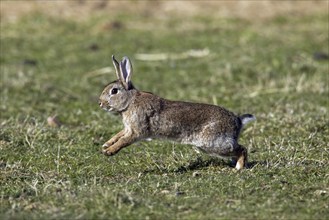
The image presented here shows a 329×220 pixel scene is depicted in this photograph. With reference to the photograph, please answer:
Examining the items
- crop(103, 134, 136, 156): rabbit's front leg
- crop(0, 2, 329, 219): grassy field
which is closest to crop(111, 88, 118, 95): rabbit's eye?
crop(103, 134, 136, 156): rabbit's front leg

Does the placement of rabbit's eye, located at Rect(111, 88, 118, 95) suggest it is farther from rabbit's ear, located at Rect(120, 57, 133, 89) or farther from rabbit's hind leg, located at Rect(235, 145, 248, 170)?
rabbit's hind leg, located at Rect(235, 145, 248, 170)

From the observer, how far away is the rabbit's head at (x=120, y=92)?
26.4ft

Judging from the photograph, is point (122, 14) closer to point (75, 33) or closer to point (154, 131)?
point (75, 33)

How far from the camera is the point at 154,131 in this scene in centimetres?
779

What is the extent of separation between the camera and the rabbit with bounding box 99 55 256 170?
301 inches

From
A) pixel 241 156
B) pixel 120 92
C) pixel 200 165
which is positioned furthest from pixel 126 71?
pixel 241 156

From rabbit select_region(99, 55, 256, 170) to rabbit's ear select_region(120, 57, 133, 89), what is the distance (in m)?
0.17

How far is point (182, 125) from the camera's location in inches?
304

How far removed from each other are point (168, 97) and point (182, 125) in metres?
5.29

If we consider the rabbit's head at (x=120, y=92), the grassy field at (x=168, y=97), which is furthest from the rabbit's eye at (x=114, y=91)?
the grassy field at (x=168, y=97)

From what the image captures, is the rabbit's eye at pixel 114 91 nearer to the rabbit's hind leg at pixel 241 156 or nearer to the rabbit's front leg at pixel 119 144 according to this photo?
the rabbit's front leg at pixel 119 144

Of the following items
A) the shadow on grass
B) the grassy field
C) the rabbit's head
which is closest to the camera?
the grassy field

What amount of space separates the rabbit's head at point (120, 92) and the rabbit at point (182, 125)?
0.01m

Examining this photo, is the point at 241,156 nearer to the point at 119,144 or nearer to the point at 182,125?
the point at 182,125
